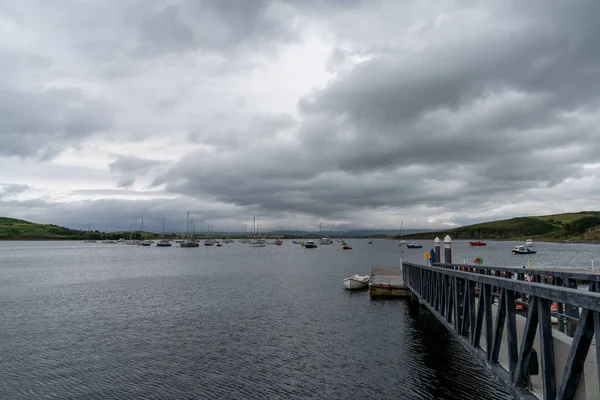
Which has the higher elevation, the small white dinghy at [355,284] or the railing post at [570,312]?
the railing post at [570,312]

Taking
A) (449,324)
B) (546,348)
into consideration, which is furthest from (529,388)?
(449,324)

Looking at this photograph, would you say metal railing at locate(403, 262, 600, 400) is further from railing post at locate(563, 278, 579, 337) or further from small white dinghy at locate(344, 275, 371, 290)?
small white dinghy at locate(344, 275, 371, 290)

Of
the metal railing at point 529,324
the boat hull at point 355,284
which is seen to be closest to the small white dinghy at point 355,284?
the boat hull at point 355,284

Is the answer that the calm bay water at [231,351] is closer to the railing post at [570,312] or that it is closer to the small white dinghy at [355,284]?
the small white dinghy at [355,284]

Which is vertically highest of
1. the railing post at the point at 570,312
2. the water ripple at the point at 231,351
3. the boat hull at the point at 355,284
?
the railing post at the point at 570,312

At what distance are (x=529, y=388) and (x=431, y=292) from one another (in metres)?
15.2

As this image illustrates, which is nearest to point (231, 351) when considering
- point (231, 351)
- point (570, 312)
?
point (231, 351)

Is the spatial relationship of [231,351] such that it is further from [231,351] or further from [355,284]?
[355,284]

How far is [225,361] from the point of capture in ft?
73.4

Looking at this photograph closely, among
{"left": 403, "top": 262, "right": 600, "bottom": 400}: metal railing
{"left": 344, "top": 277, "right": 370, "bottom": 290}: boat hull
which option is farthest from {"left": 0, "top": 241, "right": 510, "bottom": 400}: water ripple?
{"left": 403, "top": 262, "right": 600, "bottom": 400}: metal railing

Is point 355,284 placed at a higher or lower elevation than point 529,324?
lower

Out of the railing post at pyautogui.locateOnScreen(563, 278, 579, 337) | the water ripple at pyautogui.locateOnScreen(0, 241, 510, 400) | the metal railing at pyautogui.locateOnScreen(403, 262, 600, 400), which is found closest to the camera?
the metal railing at pyautogui.locateOnScreen(403, 262, 600, 400)

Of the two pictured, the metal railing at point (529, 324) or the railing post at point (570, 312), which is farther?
the railing post at point (570, 312)

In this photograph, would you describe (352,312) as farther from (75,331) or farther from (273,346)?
(75,331)
